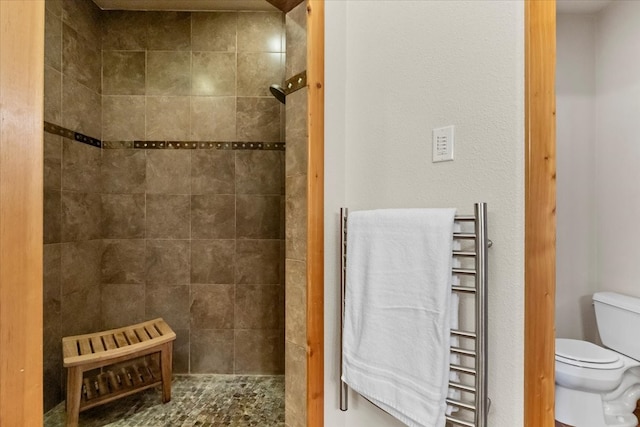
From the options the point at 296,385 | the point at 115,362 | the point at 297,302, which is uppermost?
the point at 297,302

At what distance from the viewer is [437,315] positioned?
92 cm

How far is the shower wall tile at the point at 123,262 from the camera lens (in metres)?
2.34

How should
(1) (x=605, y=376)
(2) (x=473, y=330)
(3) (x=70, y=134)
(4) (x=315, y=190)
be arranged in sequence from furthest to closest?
1. (3) (x=70, y=134)
2. (1) (x=605, y=376)
3. (4) (x=315, y=190)
4. (2) (x=473, y=330)

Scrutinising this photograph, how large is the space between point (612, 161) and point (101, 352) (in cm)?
345

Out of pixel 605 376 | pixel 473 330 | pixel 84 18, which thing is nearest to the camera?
pixel 473 330

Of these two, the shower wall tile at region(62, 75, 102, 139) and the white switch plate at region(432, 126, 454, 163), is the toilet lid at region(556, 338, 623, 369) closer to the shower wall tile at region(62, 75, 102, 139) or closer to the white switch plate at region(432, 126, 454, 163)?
the white switch plate at region(432, 126, 454, 163)

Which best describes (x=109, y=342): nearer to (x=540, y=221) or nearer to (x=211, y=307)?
(x=211, y=307)

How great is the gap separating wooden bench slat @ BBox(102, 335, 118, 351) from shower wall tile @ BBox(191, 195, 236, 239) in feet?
2.70

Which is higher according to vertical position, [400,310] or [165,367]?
[400,310]

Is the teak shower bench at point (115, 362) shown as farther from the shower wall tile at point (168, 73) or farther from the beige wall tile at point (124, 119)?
the shower wall tile at point (168, 73)

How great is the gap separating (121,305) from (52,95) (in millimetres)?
1517

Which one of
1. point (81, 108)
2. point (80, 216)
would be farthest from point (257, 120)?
point (80, 216)

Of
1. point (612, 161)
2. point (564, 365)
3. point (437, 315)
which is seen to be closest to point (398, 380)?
point (437, 315)

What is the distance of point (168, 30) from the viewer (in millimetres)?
2334
